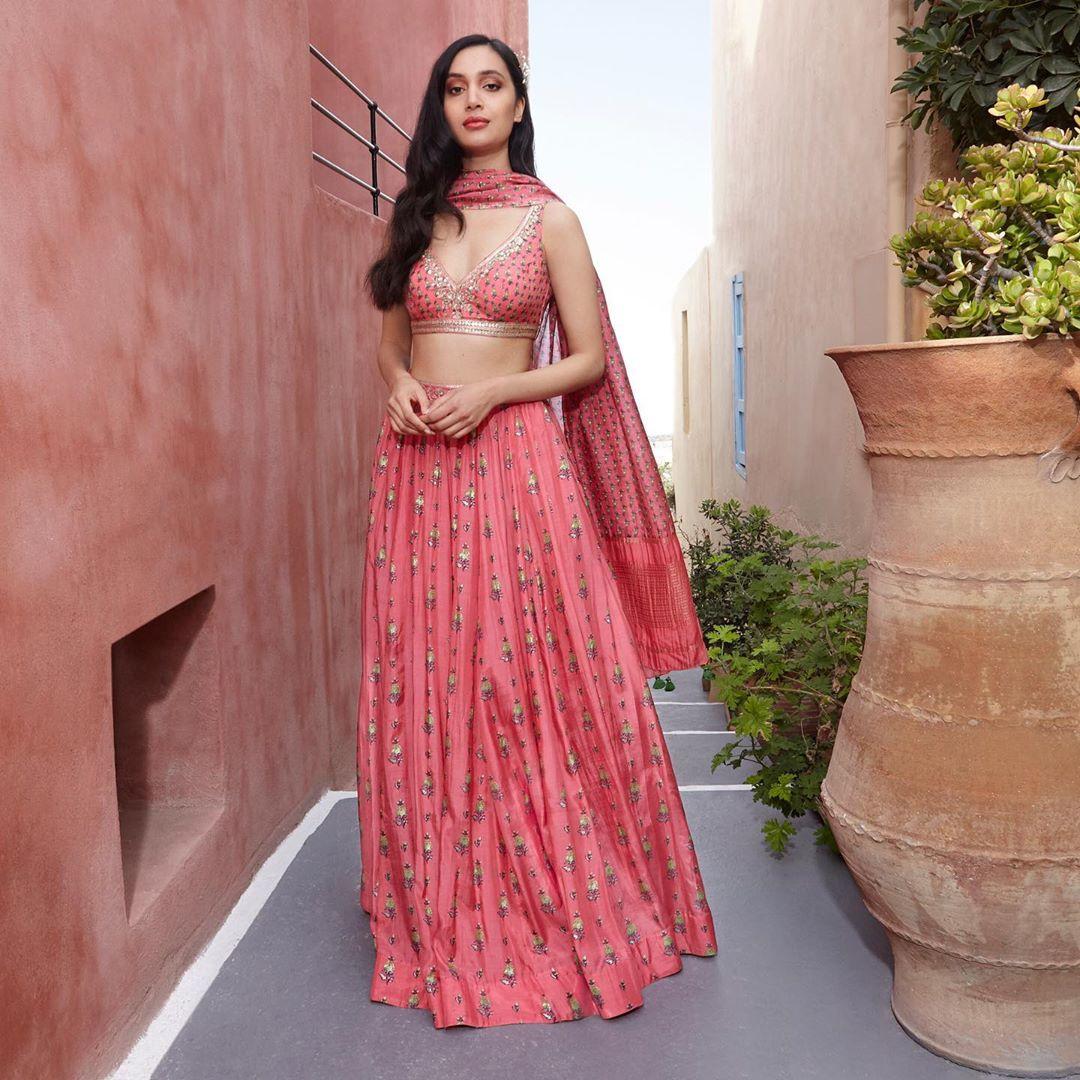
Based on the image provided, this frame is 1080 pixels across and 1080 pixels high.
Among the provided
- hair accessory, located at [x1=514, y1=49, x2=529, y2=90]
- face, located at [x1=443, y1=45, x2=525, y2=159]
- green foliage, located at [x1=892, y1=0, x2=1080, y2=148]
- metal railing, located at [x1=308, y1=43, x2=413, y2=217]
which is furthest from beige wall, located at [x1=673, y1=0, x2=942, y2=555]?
metal railing, located at [x1=308, y1=43, x2=413, y2=217]

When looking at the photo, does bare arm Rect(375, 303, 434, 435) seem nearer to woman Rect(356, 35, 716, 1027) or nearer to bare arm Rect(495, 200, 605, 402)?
woman Rect(356, 35, 716, 1027)

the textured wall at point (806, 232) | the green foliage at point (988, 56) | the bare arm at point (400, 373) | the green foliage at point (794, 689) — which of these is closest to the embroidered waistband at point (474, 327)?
the bare arm at point (400, 373)

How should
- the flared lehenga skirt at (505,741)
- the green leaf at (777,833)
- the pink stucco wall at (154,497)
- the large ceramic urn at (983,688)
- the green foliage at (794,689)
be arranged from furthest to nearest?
1. the green foliage at (794,689)
2. the green leaf at (777,833)
3. the flared lehenga skirt at (505,741)
4. the large ceramic urn at (983,688)
5. the pink stucco wall at (154,497)

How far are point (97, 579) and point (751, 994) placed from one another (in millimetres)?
1476

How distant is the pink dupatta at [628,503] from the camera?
8.77 feet

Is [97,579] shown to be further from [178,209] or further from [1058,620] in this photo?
[1058,620]

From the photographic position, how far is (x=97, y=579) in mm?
2080

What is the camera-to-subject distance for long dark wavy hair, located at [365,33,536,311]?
→ 2452mm

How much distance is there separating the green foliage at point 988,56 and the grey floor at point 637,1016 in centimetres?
188

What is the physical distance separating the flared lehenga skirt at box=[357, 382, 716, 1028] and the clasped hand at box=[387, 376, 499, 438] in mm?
53

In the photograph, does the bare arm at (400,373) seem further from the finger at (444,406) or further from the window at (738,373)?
the window at (738,373)

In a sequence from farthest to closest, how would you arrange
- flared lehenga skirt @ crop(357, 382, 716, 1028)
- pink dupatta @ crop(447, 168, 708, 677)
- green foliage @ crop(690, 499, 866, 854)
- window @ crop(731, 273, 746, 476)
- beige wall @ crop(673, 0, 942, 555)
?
window @ crop(731, 273, 746, 476) → beige wall @ crop(673, 0, 942, 555) → green foliage @ crop(690, 499, 866, 854) → pink dupatta @ crop(447, 168, 708, 677) → flared lehenga skirt @ crop(357, 382, 716, 1028)

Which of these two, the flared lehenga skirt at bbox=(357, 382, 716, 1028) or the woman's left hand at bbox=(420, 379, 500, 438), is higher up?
the woman's left hand at bbox=(420, 379, 500, 438)

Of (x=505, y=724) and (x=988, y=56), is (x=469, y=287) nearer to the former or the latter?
(x=505, y=724)
